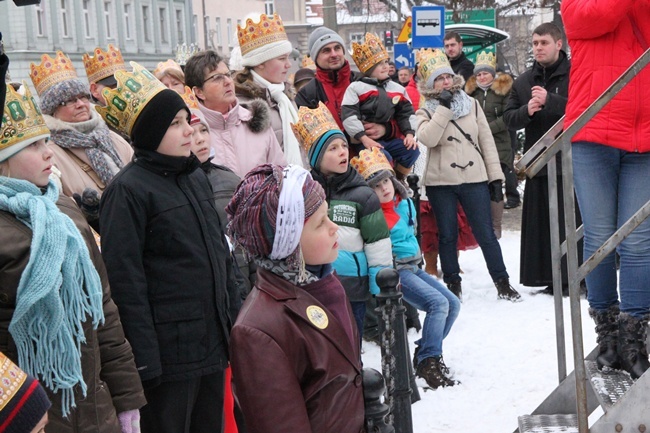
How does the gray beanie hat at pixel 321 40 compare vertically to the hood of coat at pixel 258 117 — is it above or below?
above

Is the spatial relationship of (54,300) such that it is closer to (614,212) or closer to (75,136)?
(75,136)

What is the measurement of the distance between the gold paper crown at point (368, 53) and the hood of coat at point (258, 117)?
2024 mm

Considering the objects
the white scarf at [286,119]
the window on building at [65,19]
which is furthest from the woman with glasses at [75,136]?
the window on building at [65,19]

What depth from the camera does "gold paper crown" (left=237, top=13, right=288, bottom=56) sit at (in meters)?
6.37

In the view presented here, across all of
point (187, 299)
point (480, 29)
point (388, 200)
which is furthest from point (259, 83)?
point (480, 29)

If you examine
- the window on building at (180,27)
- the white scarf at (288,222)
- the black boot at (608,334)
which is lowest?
the black boot at (608,334)

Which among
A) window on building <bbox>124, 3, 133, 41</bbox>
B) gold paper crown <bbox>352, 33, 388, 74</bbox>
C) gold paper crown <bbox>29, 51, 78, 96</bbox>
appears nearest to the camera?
gold paper crown <bbox>29, 51, 78, 96</bbox>

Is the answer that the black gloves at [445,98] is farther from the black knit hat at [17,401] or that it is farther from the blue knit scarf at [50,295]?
the black knit hat at [17,401]

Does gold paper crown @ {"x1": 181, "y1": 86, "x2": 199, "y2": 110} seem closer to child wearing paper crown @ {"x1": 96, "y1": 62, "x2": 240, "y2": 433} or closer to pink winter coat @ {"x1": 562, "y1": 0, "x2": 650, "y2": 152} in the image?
child wearing paper crown @ {"x1": 96, "y1": 62, "x2": 240, "y2": 433}

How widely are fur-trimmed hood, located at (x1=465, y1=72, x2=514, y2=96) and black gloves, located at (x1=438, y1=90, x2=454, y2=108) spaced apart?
3.91 m

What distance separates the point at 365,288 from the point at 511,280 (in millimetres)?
3614

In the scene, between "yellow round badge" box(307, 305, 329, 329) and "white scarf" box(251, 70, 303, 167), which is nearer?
"yellow round badge" box(307, 305, 329, 329)

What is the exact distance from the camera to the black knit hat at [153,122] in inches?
160

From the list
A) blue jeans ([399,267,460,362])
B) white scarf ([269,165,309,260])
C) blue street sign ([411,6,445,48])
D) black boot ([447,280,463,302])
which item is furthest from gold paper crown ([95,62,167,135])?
blue street sign ([411,6,445,48])
